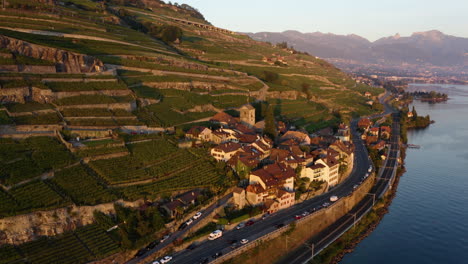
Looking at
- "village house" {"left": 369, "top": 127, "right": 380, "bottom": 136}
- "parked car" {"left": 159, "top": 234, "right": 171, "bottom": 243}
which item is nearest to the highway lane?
"parked car" {"left": 159, "top": 234, "right": 171, "bottom": 243}

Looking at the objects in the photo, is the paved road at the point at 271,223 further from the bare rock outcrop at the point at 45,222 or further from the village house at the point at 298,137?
the village house at the point at 298,137

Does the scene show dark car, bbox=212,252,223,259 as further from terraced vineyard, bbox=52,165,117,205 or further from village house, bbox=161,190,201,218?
terraced vineyard, bbox=52,165,117,205

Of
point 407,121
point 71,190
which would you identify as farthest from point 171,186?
point 407,121

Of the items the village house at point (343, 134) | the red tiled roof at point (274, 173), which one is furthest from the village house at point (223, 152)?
the village house at point (343, 134)

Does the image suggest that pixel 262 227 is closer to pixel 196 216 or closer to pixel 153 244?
pixel 196 216

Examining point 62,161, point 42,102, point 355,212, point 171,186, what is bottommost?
point 355,212

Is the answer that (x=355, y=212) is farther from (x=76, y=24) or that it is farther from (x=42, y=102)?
(x=76, y=24)

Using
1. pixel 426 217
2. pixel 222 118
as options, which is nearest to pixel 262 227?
pixel 222 118
